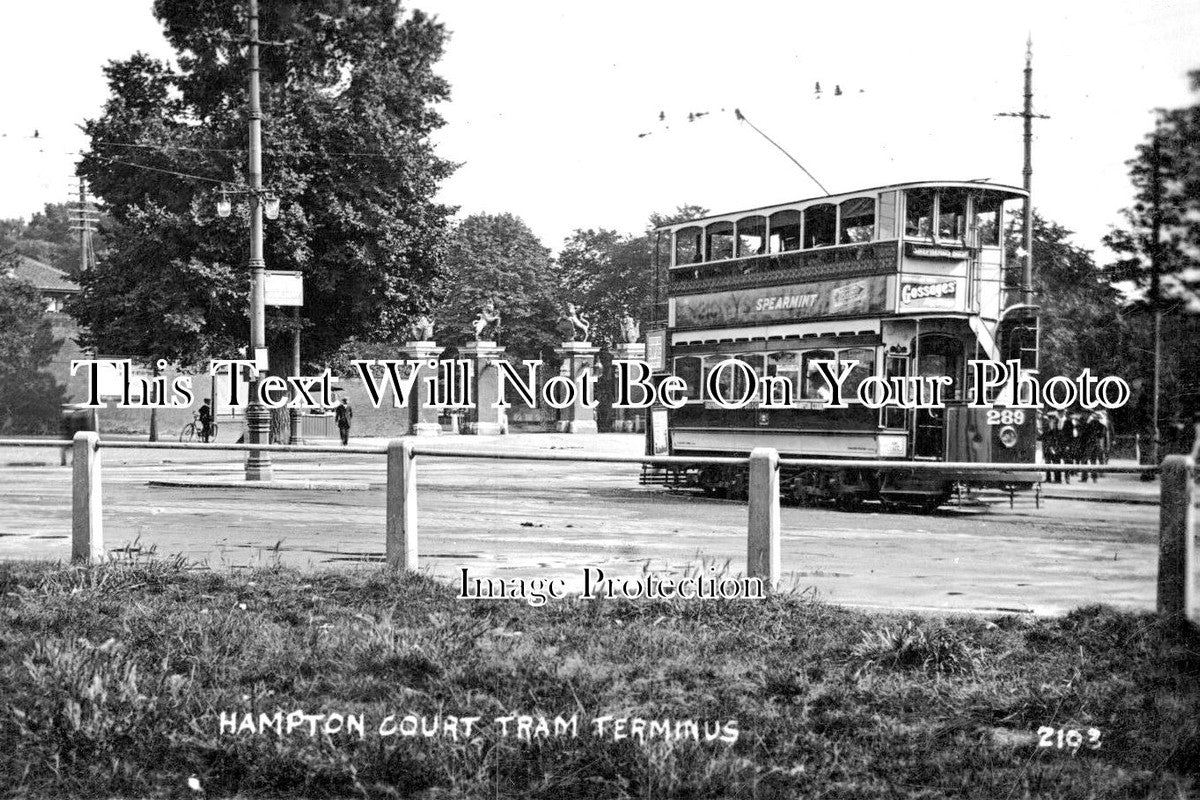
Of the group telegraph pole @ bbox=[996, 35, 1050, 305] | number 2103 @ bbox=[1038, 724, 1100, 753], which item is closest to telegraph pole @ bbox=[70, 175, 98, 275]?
telegraph pole @ bbox=[996, 35, 1050, 305]

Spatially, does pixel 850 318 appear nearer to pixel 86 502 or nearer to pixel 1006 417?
pixel 1006 417

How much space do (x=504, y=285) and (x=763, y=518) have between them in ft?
15.5

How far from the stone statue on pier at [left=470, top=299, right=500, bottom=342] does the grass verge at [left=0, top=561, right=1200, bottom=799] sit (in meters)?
3.87

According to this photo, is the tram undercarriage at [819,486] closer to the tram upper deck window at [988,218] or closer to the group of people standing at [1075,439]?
the group of people standing at [1075,439]

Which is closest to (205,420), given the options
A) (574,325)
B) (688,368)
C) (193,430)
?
(193,430)

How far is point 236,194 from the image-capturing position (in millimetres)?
7832

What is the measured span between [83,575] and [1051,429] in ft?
37.3

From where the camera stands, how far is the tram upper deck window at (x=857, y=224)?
46.7 feet

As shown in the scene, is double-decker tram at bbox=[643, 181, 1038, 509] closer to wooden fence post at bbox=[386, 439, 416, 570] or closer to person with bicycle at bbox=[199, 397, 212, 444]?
person with bicycle at bbox=[199, 397, 212, 444]

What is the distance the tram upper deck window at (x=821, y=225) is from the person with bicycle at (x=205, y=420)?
25.7 ft

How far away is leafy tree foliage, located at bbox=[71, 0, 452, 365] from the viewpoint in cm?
765

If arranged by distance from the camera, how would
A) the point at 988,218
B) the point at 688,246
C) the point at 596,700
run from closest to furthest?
the point at 596,700
the point at 688,246
the point at 988,218

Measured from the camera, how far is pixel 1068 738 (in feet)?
13.5

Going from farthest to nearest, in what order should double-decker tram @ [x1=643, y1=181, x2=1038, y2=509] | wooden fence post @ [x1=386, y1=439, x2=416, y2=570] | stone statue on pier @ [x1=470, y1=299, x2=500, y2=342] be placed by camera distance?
double-decker tram @ [x1=643, y1=181, x2=1038, y2=509]
stone statue on pier @ [x1=470, y1=299, x2=500, y2=342]
wooden fence post @ [x1=386, y1=439, x2=416, y2=570]
